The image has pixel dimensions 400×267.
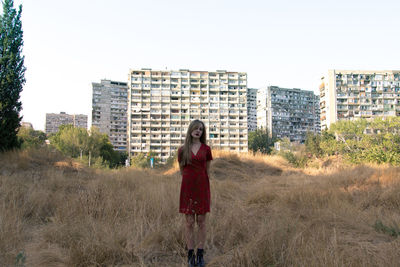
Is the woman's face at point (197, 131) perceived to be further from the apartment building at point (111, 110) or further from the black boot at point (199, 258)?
the apartment building at point (111, 110)

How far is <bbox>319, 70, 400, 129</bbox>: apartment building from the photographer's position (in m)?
88.0

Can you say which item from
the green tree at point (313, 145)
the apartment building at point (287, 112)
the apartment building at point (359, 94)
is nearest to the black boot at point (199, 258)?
the green tree at point (313, 145)

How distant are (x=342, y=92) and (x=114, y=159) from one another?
73476mm

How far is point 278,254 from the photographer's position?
291 cm

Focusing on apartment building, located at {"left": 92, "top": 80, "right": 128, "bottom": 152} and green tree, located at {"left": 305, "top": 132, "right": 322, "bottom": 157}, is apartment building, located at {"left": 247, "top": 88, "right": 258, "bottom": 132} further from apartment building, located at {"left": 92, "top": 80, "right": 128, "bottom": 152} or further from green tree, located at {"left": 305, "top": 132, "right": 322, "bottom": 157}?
green tree, located at {"left": 305, "top": 132, "right": 322, "bottom": 157}

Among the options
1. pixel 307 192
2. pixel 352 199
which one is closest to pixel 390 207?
pixel 352 199

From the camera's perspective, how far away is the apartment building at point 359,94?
8796cm

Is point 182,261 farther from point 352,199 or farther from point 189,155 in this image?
point 352,199

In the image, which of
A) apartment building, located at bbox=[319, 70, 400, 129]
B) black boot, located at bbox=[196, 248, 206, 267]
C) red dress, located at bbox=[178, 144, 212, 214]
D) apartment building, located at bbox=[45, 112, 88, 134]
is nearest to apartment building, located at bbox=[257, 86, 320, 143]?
apartment building, located at bbox=[319, 70, 400, 129]

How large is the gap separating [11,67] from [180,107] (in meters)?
86.6

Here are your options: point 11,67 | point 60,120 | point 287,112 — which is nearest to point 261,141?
point 287,112

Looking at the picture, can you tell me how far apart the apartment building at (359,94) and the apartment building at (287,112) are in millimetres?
31720

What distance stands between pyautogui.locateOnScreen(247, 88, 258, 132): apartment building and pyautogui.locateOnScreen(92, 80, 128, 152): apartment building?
63.8 meters

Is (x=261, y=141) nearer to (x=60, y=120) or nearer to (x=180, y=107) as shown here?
(x=180, y=107)
